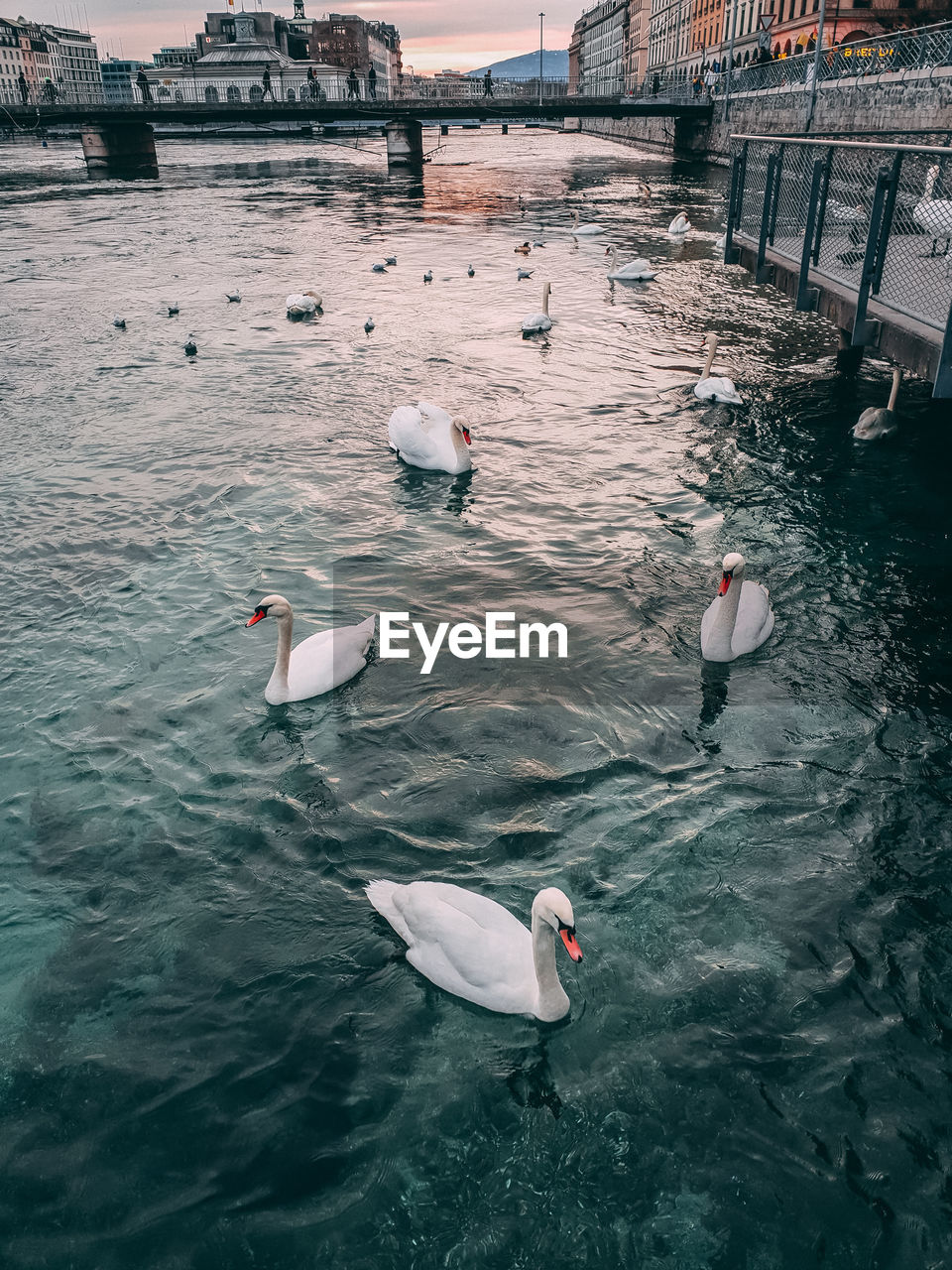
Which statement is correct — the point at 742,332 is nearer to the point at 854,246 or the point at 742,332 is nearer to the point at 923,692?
the point at 854,246

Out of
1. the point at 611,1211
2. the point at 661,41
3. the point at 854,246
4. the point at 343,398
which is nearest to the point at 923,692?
the point at 611,1211

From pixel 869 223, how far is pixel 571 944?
915 cm

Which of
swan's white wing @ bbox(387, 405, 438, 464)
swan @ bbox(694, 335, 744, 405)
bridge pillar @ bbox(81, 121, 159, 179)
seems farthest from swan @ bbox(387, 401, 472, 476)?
bridge pillar @ bbox(81, 121, 159, 179)

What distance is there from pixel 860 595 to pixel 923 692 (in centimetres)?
181

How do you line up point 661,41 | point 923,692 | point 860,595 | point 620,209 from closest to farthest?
point 923,692 < point 860,595 < point 620,209 < point 661,41

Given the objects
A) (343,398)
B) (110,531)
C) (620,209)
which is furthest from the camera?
(620,209)

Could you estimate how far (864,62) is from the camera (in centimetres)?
3906

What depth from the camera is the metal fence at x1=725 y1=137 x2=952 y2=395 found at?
984cm

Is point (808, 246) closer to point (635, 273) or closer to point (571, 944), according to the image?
point (571, 944)

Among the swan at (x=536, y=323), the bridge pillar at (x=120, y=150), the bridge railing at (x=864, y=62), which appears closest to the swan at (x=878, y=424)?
the swan at (x=536, y=323)

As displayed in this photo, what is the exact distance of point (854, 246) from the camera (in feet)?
42.3

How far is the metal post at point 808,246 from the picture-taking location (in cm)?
1244

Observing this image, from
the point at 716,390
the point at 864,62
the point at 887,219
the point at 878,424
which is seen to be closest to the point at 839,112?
the point at 864,62

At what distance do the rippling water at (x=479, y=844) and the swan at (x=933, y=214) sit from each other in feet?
10.2
